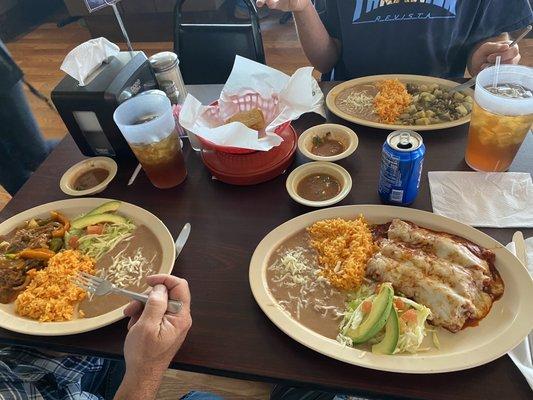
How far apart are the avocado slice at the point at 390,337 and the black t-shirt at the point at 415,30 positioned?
136 centimetres

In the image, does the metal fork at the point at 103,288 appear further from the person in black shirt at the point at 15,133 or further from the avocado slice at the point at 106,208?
the person in black shirt at the point at 15,133

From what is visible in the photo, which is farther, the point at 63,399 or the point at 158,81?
the point at 158,81

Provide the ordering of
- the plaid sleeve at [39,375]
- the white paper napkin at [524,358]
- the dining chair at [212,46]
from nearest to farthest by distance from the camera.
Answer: the white paper napkin at [524,358]
the plaid sleeve at [39,375]
the dining chair at [212,46]

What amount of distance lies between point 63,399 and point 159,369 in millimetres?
426

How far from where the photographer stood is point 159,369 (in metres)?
0.93

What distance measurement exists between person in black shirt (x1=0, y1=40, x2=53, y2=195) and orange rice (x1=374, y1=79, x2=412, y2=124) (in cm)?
189

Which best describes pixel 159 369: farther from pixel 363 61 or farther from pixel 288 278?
pixel 363 61

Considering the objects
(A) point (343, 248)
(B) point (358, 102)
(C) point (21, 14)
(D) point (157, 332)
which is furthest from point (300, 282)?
(C) point (21, 14)

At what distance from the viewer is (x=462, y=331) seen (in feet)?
3.05

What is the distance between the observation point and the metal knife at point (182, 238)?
118 cm

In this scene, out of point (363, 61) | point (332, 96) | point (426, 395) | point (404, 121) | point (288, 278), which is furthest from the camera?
point (363, 61)

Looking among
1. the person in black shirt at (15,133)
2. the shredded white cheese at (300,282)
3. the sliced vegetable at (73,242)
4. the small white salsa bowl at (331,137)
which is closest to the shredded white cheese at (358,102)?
the small white salsa bowl at (331,137)

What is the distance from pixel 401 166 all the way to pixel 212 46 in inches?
52.7

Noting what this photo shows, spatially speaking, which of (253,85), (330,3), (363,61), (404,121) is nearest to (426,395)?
(404,121)
